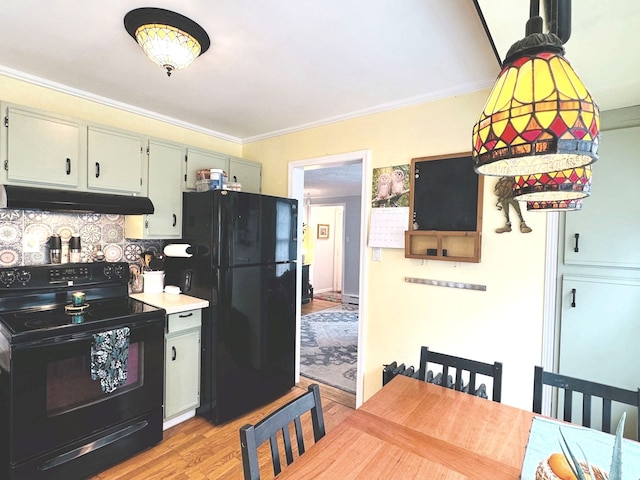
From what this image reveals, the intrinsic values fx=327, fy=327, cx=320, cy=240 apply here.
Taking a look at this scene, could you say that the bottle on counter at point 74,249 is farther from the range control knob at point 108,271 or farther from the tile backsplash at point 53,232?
the range control knob at point 108,271

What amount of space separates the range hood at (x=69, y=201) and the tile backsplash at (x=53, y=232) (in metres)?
0.26

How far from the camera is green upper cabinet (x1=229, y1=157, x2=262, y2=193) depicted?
3143mm

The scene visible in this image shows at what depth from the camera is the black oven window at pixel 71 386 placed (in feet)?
5.77

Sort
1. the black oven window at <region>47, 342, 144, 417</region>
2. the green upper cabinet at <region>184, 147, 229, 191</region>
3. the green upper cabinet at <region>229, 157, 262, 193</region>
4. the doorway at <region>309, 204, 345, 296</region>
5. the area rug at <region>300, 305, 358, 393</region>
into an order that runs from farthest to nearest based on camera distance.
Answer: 1. the doorway at <region>309, 204, 345, 296</region>
2. the area rug at <region>300, 305, 358, 393</region>
3. the green upper cabinet at <region>229, 157, 262, 193</region>
4. the green upper cabinet at <region>184, 147, 229, 191</region>
5. the black oven window at <region>47, 342, 144, 417</region>

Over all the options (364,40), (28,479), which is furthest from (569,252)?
(28,479)

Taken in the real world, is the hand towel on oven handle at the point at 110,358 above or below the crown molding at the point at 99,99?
below

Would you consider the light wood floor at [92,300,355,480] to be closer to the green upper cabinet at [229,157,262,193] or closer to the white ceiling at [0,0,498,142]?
the green upper cabinet at [229,157,262,193]

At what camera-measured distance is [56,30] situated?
65.3 inches

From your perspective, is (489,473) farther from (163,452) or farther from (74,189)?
(74,189)

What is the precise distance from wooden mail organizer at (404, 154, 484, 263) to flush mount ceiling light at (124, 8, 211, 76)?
1.59 m

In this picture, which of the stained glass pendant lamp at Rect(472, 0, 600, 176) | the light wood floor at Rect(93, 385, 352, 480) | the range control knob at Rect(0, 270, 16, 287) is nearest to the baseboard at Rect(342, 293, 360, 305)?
the light wood floor at Rect(93, 385, 352, 480)

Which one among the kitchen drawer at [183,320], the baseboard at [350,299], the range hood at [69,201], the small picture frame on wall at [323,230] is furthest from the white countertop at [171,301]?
the small picture frame on wall at [323,230]

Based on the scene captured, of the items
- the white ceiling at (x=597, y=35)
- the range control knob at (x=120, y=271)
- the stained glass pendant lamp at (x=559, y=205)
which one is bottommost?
the range control knob at (x=120, y=271)

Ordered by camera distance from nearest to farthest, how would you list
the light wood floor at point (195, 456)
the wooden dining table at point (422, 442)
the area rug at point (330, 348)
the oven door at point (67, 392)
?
the wooden dining table at point (422, 442)
the oven door at point (67, 392)
the light wood floor at point (195, 456)
the area rug at point (330, 348)
